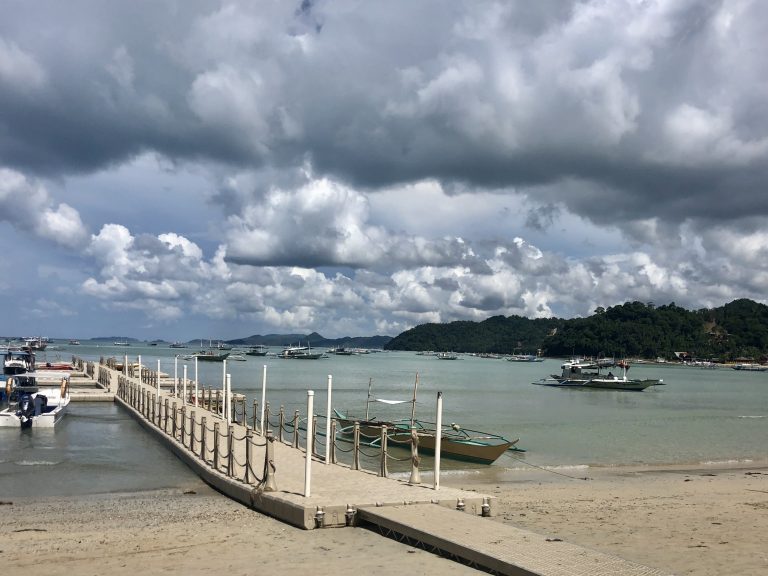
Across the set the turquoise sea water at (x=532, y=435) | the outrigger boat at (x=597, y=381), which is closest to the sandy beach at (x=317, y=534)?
the turquoise sea water at (x=532, y=435)

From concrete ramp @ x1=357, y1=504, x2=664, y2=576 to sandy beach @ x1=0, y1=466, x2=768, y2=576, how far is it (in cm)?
23

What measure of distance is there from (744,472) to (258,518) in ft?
63.4

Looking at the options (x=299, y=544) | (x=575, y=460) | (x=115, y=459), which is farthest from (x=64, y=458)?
(x=575, y=460)

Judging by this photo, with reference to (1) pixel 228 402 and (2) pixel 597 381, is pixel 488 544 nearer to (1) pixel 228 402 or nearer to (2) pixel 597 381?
(1) pixel 228 402

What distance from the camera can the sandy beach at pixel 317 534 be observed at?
9.99 m

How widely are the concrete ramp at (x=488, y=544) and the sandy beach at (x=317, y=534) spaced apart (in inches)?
8.9

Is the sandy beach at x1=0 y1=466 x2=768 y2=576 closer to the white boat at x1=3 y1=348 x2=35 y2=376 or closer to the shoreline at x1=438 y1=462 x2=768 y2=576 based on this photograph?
the shoreline at x1=438 y1=462 x2=768 y2=576

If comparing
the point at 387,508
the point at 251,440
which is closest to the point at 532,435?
the point at 251,440

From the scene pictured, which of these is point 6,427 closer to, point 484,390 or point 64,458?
point 64,458

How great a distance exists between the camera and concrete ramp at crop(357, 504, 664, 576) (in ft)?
27.9

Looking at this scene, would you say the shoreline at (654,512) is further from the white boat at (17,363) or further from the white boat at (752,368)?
the white boat at (752,368)

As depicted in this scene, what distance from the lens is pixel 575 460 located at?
27375 mm

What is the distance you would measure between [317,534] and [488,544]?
3179 millimetres

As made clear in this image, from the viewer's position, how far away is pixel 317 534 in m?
11.4
